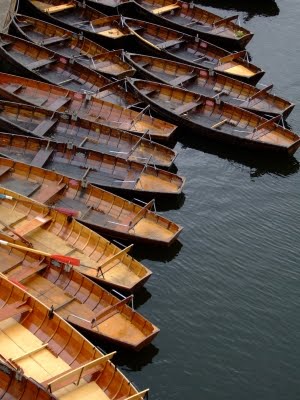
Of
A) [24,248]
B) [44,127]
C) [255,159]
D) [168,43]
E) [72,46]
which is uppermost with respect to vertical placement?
[168,43]

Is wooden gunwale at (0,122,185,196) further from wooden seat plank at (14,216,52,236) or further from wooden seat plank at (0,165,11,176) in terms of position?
wooden seat plank at (14,216,52,236)

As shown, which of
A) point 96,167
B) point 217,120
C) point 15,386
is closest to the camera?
point 15,386

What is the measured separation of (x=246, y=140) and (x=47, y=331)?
18533mm

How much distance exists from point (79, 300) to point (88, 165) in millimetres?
9605

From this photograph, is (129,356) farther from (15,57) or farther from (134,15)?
(134,15)

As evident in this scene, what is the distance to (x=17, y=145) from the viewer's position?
3403 cm

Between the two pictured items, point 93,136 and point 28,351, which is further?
point 93,136

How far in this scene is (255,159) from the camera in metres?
38.8

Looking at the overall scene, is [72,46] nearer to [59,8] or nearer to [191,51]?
[59,8]

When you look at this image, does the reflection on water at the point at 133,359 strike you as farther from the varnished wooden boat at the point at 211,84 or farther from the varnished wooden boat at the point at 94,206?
Result: the varnished wooden boat at the point at 211,84

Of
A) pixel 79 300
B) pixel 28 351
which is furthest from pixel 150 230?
pixel 28 351

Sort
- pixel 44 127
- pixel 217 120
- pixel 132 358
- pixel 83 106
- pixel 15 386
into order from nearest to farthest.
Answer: pixel 15 386, pixel 132 358, pixel 44 127, pixel 83 106, pixel 217 120

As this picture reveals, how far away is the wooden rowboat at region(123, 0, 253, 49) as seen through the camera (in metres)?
48.4

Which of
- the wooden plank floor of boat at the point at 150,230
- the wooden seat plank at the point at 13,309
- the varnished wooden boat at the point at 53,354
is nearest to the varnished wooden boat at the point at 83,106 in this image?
the wooden plank floor of boat at the point at 150,230
